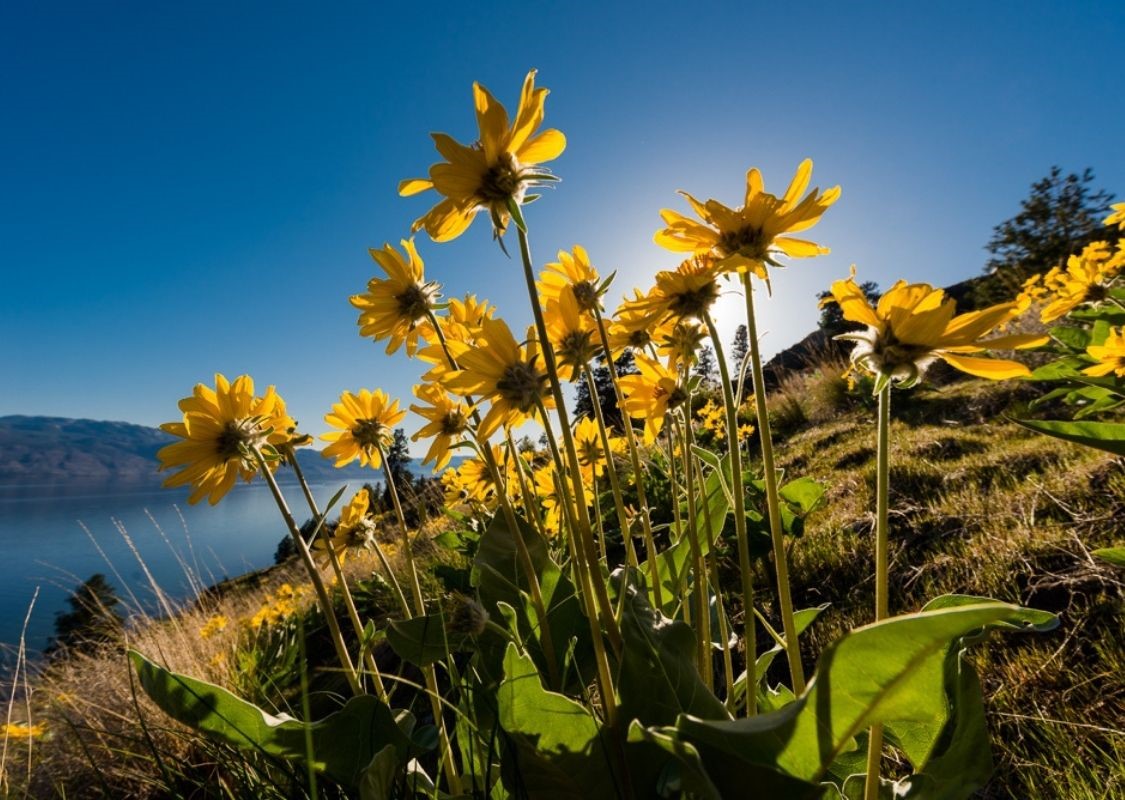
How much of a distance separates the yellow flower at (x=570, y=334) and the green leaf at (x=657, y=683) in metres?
0.49

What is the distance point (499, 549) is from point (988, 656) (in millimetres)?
1591

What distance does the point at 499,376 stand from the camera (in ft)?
3.71

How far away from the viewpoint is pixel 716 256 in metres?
1.22

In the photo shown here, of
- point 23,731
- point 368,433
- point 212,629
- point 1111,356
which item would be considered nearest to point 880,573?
point 368,433

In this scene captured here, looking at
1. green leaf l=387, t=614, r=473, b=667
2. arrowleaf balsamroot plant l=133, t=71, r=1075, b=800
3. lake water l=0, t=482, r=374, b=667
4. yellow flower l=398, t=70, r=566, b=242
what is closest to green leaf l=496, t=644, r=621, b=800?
arrowleaf balsamroot plant l=133, t=71, r=1075, b=800

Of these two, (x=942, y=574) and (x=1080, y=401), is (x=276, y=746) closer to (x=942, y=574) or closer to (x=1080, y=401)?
(x=942, y=574)

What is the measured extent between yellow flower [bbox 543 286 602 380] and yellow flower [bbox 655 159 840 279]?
247 mm

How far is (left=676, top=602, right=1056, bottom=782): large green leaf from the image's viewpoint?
64 centimetres

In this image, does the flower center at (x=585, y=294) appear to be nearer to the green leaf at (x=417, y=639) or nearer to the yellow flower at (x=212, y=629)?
the green leaf at (x=417, y=639)

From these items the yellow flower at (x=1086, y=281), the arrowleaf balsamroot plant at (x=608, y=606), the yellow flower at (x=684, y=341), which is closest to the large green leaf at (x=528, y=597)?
the arrowleaf balsamroot plant at (x=608, y=606)

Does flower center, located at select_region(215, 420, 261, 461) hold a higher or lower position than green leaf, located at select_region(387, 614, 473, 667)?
higher

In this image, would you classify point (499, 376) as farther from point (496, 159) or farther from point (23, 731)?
point (23, 731)

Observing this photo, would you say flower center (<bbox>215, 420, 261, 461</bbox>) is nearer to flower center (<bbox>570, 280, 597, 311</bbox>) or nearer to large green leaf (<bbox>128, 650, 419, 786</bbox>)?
large green leaf (<bbox>128, 650, 419, 786</bbox>)

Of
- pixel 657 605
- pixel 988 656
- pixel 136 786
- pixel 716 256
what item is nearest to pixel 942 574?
pixel 988 656
